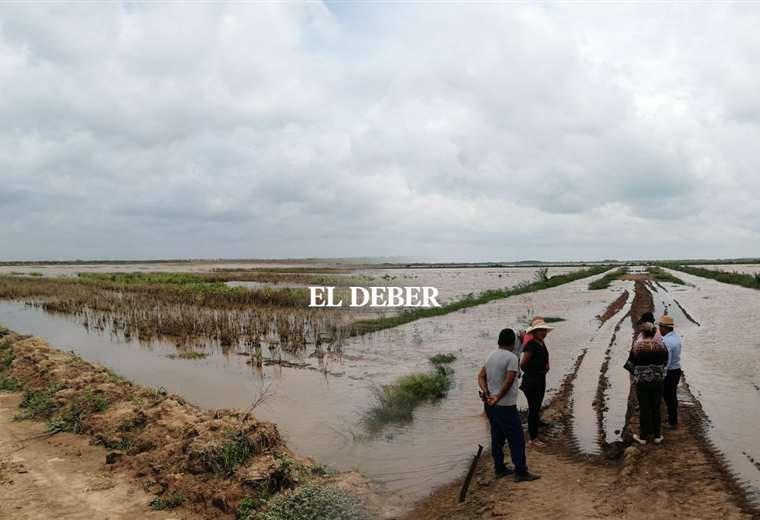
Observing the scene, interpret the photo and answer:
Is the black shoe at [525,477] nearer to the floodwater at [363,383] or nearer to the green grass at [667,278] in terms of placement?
the floodwater at [363,383]

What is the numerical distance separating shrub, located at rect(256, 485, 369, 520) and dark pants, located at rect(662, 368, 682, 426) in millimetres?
4900

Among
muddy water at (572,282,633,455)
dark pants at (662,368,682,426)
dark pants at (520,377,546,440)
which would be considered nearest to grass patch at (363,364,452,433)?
dark pants at (520,377,546,440)

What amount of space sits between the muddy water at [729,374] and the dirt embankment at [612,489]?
38cm

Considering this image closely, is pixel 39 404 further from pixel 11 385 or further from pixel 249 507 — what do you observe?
pixel 249 507

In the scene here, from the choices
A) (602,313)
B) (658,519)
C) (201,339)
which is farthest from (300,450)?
(602,313)

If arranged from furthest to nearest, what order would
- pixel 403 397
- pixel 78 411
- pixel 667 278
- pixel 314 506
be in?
pixel 667 278, pixel 403 397, pixel 78 411, pixel 314 506

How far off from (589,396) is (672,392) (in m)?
2.33

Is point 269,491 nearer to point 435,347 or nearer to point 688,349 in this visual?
point 435,347

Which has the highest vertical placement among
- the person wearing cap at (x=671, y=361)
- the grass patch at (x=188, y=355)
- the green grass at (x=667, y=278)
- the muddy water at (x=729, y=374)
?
the person wearing cap at (x=671, y=361)

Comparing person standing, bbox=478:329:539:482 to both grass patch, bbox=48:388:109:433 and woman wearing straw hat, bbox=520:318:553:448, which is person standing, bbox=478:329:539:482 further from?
grass patch, bbox=48:388:109:433

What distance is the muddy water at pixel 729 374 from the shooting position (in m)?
6.81

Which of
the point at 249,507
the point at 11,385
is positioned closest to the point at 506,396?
the point at 249,507

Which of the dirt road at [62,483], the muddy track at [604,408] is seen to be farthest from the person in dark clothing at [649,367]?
the dirt road at [62,483]

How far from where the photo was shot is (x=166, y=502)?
225 inches
